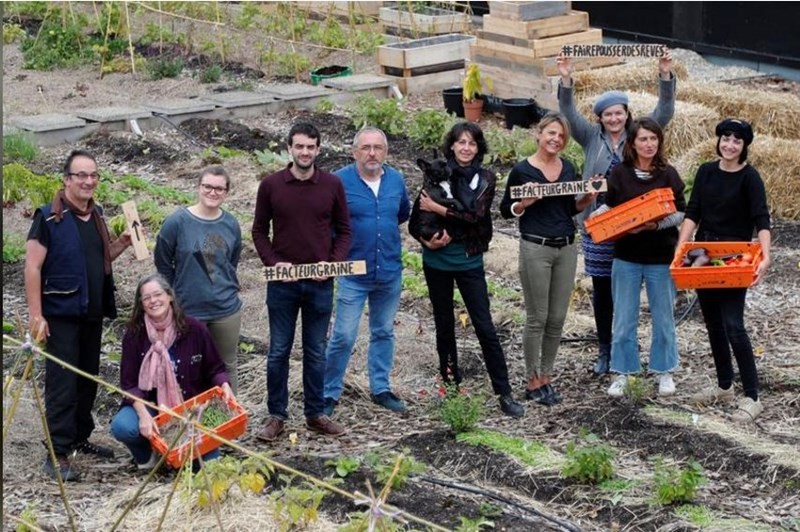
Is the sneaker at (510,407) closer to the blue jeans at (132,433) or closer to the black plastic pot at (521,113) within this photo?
the blue jeans at (132,433)

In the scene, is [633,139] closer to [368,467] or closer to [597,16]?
[368,467]

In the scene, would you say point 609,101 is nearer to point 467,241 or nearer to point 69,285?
point 467,241

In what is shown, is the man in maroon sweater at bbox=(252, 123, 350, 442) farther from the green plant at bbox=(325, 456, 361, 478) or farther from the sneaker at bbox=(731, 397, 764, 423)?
the sneaker at bbox=(731, 397, 764, 423)

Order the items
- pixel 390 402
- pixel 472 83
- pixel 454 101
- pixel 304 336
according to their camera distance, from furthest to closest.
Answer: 1. pixel 454 101
2. pixel 472 83
3. pixel 390 402
4. pixel 304 336

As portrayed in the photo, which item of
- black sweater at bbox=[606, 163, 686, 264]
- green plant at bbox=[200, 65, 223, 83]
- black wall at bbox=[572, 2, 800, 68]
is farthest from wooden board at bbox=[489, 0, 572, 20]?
black sweater at bbox=[606, 163, 686, 264]

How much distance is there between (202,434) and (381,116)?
860 cm

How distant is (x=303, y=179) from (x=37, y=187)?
441cm

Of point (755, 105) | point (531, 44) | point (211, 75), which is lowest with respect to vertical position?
point (755, 105)

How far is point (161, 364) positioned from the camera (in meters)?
6.55

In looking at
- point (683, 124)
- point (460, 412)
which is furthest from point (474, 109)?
point (460, 412)

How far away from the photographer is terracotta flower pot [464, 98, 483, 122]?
48.8 feet

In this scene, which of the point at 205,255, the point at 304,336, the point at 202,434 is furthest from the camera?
the point at 304,336

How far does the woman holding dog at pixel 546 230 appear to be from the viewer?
750 cm

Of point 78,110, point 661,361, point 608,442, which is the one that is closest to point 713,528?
point 608,442
